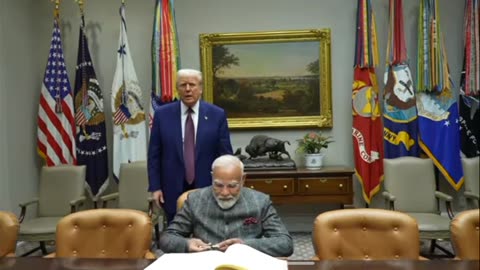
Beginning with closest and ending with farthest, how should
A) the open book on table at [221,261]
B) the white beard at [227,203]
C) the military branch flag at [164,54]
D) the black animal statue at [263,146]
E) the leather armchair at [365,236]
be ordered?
1. the open book on table at [221,261]
2. the leather armchair at [365,236]
3. the white beard at [227,203]
4. the black animal statue at [263,146]
5. the military branch flag at [164,54]

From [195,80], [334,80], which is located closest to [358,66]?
[334,80]

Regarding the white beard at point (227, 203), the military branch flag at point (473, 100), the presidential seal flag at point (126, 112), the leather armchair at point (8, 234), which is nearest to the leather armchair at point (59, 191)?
the presidential seal flag at point (126, 112)

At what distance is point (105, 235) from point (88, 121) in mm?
2878

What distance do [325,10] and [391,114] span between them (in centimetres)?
129

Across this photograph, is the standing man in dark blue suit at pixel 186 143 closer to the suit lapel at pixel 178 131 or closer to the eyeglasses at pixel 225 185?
the suit lapel at pixel 178 131

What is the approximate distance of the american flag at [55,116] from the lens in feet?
15.3

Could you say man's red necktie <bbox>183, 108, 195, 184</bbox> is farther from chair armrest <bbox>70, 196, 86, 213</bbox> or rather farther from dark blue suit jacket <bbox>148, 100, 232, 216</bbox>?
chair armrest <bbox>70, 196, 86, 213</bbox>

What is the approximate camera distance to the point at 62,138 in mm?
4676

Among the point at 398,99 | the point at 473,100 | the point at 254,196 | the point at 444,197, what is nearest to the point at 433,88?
the point at 398,99

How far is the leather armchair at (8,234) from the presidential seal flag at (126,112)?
2.68 meters

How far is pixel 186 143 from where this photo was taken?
114 inches

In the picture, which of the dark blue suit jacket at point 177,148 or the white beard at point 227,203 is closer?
the white beard at point 227,203

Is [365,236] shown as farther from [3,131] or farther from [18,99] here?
[18,99]

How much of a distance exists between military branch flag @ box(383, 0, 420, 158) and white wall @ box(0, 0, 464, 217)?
0.26m
